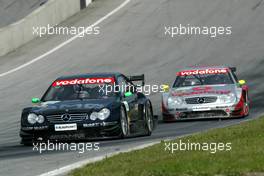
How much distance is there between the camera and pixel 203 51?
34688 mm

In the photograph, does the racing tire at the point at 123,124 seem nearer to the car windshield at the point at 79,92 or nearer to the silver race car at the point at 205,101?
the car windshield at the point at 79,92

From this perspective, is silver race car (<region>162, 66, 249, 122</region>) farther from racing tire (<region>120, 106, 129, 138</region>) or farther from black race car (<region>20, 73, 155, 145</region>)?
racing tire (<region>120, 106, 129, 138</region>)

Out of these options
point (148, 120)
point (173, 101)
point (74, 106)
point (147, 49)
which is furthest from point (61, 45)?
point (74, 106)

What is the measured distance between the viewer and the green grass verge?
34.8ft

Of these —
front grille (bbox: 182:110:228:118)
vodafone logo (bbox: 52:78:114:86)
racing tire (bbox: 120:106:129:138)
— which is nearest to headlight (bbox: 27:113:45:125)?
racing tire (bbox: 120:106:129:138)

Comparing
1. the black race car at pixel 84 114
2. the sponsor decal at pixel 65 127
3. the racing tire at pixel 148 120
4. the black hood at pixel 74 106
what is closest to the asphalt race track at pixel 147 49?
the racing tire at pixel 148 120

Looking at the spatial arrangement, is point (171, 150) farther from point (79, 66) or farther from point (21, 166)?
point (79, 66)

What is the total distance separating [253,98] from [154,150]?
1241cm

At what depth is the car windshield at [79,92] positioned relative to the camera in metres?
17.4

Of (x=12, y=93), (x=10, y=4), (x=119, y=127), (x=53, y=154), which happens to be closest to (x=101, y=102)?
(x=119, y=127)

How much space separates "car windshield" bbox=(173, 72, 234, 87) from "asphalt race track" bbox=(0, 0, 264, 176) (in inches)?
41.0

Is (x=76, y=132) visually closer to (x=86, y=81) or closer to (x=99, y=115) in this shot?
(x=99, y=115)

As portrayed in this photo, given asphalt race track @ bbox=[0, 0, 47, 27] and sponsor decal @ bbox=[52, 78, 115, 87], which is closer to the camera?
sponsor decal @ bbox=[52, 78, 115, 87]

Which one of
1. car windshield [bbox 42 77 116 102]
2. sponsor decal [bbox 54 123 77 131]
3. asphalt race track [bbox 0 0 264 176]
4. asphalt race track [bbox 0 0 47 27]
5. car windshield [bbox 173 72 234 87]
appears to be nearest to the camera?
sponsor decal [bbox 54 123 77 131]
